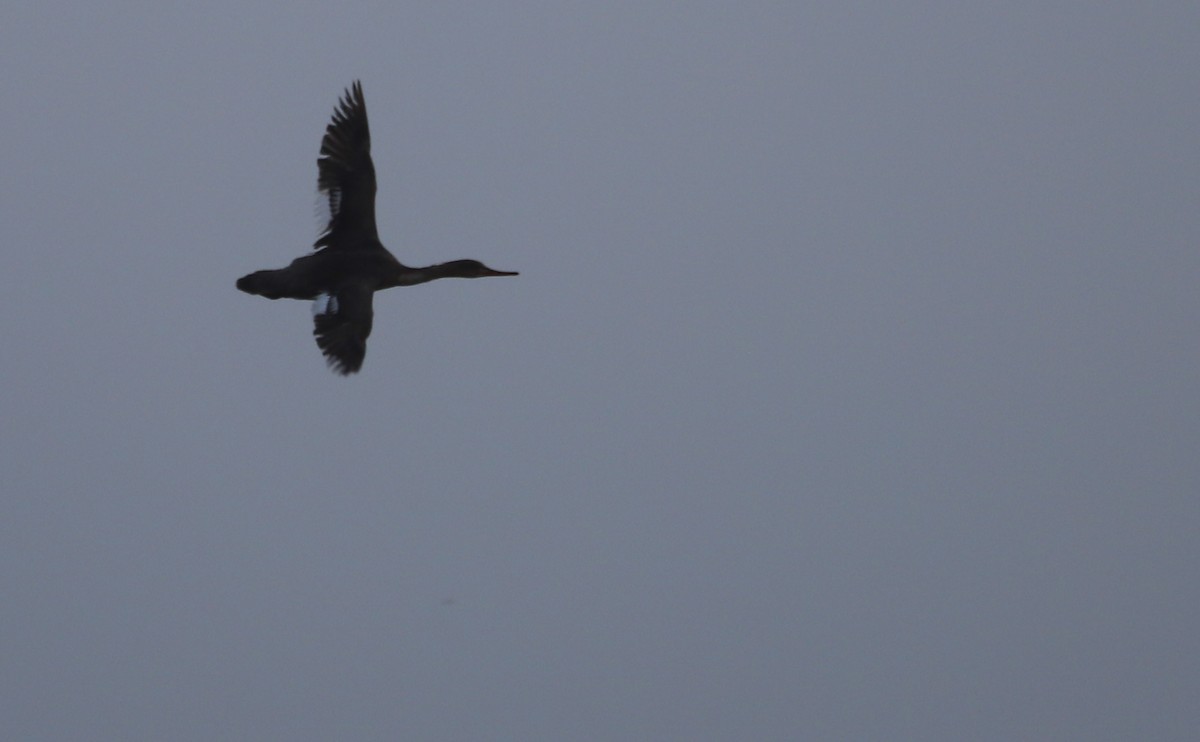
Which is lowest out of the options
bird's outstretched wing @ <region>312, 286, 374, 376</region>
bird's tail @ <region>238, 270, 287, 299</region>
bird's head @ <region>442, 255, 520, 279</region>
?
bird's outstretched wing @ <region>312, 286, 374, 376</region>

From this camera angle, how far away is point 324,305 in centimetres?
1562

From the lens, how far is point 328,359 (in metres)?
15.1

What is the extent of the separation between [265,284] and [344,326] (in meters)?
1.09

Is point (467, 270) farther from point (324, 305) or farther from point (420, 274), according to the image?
point (324, 305)

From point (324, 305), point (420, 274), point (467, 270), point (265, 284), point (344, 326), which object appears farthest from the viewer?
point (467, 270)

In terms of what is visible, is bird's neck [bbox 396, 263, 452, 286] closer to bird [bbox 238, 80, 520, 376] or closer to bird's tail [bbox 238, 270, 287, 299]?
bird [bbox 238, 80, 520, 376]

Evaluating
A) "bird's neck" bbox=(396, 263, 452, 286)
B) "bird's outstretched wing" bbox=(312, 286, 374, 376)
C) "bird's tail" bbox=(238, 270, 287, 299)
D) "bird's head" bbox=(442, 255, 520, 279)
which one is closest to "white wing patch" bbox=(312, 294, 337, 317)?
"bird's outstretched wing" bbox=(312, 286, 374, 376)

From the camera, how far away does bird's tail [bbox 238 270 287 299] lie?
52.0 ft

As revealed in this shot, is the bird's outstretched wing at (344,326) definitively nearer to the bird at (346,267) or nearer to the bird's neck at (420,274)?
the bird at (346,267)

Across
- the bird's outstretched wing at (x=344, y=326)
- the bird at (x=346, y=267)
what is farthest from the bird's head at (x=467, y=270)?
the bird's outstretched wing at (x=344, y=326)

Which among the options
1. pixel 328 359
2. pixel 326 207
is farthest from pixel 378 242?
pixel 328 359

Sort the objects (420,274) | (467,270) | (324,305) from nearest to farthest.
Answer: (324,305)
(420,274)
(467,270)

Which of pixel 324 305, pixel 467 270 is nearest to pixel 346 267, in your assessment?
pixel 324 305

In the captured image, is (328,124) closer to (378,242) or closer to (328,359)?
(378,242)
